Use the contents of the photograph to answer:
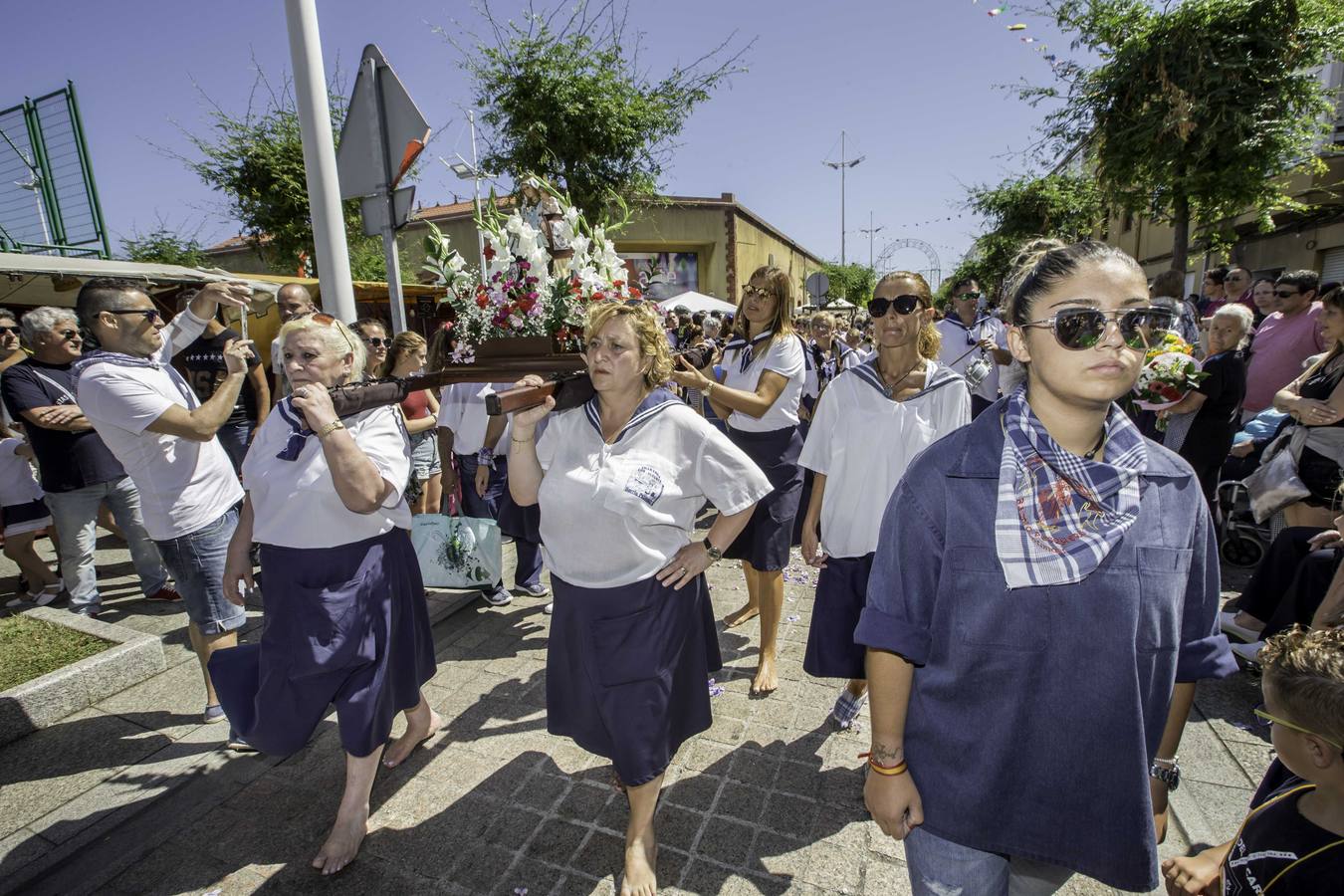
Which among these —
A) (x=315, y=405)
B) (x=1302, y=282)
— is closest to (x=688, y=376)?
(x=315, y=405)

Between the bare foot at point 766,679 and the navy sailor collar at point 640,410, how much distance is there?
6.34ft

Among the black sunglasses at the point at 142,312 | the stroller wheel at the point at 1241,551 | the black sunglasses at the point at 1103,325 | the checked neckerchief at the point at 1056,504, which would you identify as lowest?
the stroller wheel at the point at 1241,551

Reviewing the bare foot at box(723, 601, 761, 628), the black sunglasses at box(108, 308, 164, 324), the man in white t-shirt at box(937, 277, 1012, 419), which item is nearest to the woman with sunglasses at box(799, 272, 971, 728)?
the bare foot at box(723, 601, 761, 628)

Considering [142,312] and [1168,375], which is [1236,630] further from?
[142,312]

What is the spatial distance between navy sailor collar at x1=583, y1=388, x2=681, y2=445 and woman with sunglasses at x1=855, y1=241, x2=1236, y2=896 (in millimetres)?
1154

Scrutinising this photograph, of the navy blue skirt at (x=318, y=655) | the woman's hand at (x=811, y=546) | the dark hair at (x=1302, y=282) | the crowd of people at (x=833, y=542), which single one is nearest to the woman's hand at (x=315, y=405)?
the crowd of people at (x=833, y=542)

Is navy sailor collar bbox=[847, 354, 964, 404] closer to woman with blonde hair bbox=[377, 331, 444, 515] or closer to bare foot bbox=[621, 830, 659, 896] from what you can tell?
bare foot bbox=[621, 830, 659, 896]

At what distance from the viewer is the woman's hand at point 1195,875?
5.18 ft

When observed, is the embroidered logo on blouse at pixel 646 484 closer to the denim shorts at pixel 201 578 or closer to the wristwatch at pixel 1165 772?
the wristwatch at pixel 1165 772

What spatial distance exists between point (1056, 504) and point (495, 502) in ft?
14.5

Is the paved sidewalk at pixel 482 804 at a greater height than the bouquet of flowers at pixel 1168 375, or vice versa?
the bouquet of flowers at pixel 1168 375

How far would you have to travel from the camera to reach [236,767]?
125 inches

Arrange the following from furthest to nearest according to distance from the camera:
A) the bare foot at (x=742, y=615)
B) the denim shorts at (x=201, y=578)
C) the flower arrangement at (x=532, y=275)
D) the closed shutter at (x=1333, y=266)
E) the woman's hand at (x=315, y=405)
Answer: the closed shutter at (x=1333, y=266) → the bare foot at (x=742, y=615) → the denim shorts at (x=201, y=578) → the flower arrangement at (x=532, y=275) → the woman's hand at (x=315, y=405)

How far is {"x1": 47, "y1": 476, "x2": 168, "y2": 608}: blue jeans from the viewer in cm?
476
